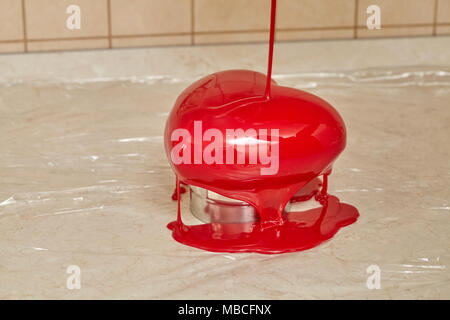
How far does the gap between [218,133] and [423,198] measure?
1.29ft

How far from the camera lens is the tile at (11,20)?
73.2 inches

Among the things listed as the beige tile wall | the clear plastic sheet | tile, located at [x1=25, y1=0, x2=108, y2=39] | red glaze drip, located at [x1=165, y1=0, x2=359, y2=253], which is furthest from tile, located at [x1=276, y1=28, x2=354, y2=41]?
red glaze drip, located at [x1=165, y1=0, x2=359, y2=253]

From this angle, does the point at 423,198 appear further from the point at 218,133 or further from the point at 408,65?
the point at 408,65

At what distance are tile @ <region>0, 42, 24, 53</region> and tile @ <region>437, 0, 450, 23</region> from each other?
112 cm

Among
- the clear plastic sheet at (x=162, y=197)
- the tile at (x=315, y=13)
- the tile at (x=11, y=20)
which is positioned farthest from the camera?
the tile at (x=315, y=13)

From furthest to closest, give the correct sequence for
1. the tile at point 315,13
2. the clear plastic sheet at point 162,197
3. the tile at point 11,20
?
the tile at point 315,13 < the tile at point 11,20 < the clear plastic sheet at point 162,197

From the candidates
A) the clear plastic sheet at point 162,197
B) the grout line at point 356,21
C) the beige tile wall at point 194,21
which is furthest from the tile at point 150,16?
the grout line at point 356,21

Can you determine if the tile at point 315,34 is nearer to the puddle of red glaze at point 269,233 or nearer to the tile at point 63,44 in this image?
the tile at point 63,44

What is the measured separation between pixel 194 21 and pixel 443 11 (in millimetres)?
686

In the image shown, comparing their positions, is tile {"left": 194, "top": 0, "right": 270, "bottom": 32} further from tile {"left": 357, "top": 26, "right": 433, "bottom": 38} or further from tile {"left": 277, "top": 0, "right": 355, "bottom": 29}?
tile {"left": 357, "top": 26, "right": 433, "bottom": 38}

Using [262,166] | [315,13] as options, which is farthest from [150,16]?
[262,166]

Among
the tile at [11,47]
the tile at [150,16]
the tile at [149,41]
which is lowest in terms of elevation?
the tile at [11,47]

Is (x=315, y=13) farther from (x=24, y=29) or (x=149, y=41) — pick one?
(x=24, y=29)

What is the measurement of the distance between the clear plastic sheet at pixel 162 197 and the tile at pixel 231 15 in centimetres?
20
